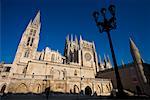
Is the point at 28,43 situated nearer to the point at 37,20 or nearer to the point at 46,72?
the point at 37,20

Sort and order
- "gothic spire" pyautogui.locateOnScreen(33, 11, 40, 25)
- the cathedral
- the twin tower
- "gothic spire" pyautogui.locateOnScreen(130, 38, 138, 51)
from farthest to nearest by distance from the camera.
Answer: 1. "gothic spire" pyautogui.locateOnScreen(33, 11, 40, 25)
2. the twin tower
3. "gothic spire" pyautogui.locateOnScreen(130, 38, 138, 51)
4. the cathedral

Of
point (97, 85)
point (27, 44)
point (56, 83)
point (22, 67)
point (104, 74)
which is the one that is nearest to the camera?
point (56, 83)

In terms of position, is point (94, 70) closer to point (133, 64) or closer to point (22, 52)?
point (133, 64)

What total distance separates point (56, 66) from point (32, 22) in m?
25.4

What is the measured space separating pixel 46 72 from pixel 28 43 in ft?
50.5

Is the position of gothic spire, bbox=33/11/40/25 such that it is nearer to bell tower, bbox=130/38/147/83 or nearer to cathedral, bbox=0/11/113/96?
cathedral, bbox=0/11/113/96

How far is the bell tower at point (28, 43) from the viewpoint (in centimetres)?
3584

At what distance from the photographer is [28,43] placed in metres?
41.3

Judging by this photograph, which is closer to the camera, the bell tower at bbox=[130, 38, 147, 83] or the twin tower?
the bell tower at bbox=[130, 38, 147, 83]

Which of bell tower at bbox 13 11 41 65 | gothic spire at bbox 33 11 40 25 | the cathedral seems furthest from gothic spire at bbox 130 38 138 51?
gothic spire at bbox 33 11 40 25

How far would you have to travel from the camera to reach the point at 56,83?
81.6 feet

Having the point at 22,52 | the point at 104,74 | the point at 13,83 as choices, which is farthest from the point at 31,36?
the point at 104,74

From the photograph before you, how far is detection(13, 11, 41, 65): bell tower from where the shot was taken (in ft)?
118

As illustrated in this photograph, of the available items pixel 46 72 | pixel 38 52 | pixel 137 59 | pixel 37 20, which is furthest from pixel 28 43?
pixel 137 59
